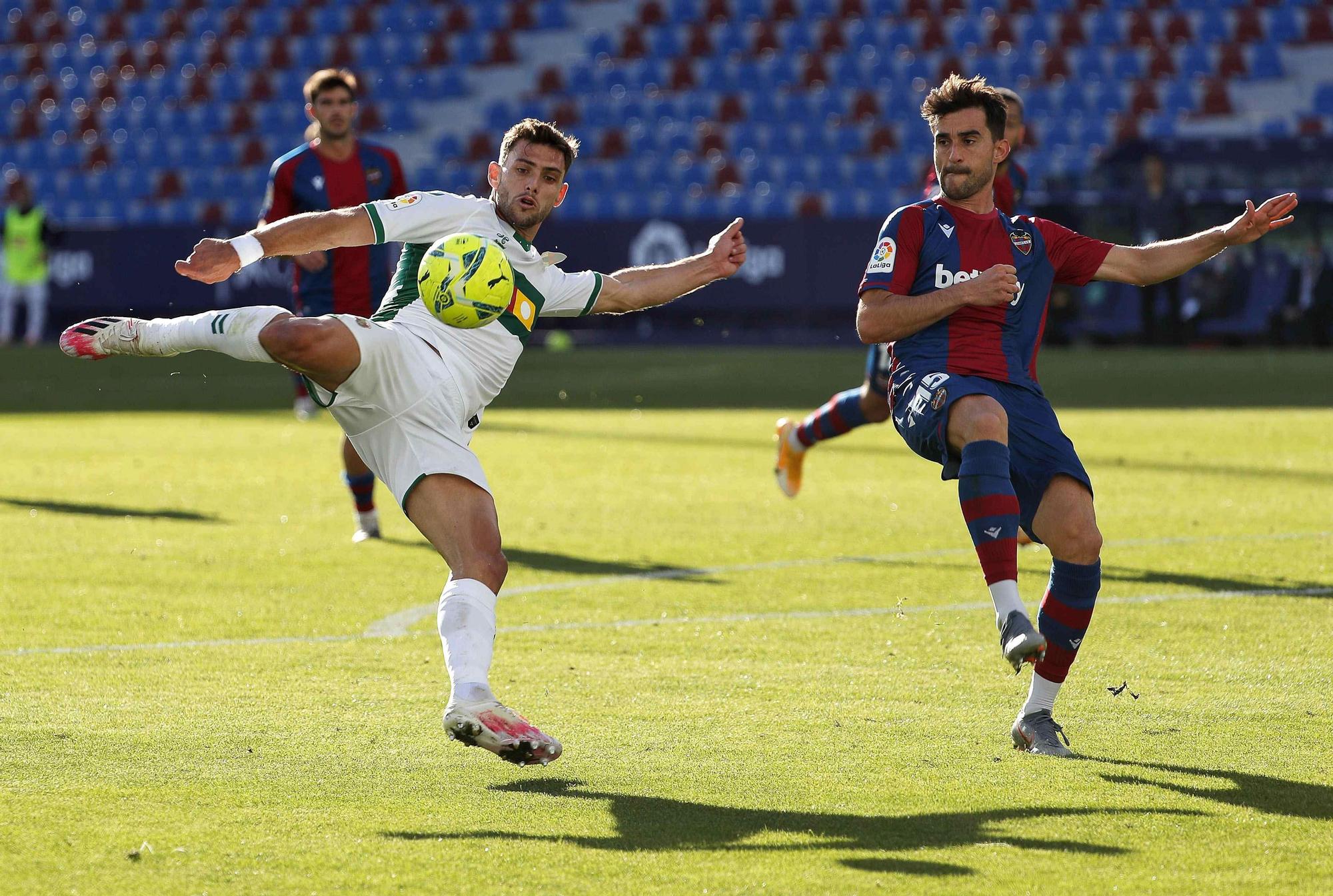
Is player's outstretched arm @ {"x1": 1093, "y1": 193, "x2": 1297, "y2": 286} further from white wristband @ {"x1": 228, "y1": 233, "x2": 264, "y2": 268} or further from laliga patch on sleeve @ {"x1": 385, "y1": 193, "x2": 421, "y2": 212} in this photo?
white wristband @ {"x1": 228, "y1": 233, "x2": 264, "y2": 268}

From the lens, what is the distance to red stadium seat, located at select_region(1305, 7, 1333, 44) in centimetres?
2622

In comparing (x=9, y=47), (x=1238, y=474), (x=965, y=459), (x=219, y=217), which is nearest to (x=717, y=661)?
(x=965, y=459)

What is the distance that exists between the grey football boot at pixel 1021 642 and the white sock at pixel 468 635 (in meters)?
1.28

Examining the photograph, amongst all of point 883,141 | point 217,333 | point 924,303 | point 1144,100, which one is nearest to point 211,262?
point 217,333

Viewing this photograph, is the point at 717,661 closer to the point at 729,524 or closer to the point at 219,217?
the point at 729,524

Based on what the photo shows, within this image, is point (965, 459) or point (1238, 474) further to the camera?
point (1238, 474)

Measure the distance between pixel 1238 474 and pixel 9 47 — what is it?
26313 mm

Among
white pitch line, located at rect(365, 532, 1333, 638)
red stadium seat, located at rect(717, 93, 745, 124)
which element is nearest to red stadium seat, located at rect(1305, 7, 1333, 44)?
red stadium seat, located at rect(717, 93, 745, 124)

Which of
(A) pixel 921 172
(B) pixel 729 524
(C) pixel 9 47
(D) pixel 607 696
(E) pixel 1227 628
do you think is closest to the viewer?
(D) pixel 607 696

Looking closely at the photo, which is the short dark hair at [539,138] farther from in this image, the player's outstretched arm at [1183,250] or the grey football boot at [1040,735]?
the grey football boot at [1040,735]

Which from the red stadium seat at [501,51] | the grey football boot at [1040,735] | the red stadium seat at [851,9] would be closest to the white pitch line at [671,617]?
the grey football boot at [1040,735]

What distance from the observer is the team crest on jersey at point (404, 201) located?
514 centimetres

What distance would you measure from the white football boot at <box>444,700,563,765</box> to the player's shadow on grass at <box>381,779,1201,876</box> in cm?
16

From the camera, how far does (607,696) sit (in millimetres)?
5363
